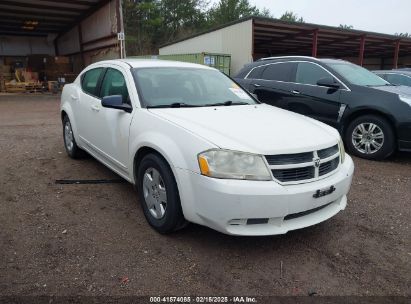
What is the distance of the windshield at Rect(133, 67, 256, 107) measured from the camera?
3920mm

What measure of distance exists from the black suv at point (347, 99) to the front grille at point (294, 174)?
351cm

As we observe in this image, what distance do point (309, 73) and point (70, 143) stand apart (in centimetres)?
442

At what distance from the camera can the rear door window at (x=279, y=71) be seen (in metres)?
7.21

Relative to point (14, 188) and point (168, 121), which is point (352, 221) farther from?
point (14, 188)

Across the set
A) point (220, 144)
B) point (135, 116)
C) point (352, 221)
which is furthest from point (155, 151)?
point (352, 221)

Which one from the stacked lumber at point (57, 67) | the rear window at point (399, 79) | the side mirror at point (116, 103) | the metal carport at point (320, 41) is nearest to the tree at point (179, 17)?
the metal carport at point (320, 41)

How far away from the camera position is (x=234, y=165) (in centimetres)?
286

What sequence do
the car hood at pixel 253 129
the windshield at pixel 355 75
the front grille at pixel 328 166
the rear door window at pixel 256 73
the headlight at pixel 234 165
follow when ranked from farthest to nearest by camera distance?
the rear door window at pixel 256 73 < the windshield at pixel 355 75 < the front grille at pixel 328 166 < the car hood at pixel 253 129 < the headlight at pixel 234 165

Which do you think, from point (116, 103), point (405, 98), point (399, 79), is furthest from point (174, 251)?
point (399, 79)

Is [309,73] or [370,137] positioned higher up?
[309,73]

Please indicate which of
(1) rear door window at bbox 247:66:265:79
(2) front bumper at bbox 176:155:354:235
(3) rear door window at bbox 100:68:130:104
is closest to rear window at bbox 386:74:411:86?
(1) rear door window at bbox 247:66:265:79

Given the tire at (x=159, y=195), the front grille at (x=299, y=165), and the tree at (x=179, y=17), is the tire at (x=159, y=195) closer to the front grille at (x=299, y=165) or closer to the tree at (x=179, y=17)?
the front grille at (x=299, y=165)

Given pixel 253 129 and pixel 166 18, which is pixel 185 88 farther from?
pixel 166 18

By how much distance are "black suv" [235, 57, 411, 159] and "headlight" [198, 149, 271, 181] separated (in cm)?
392
